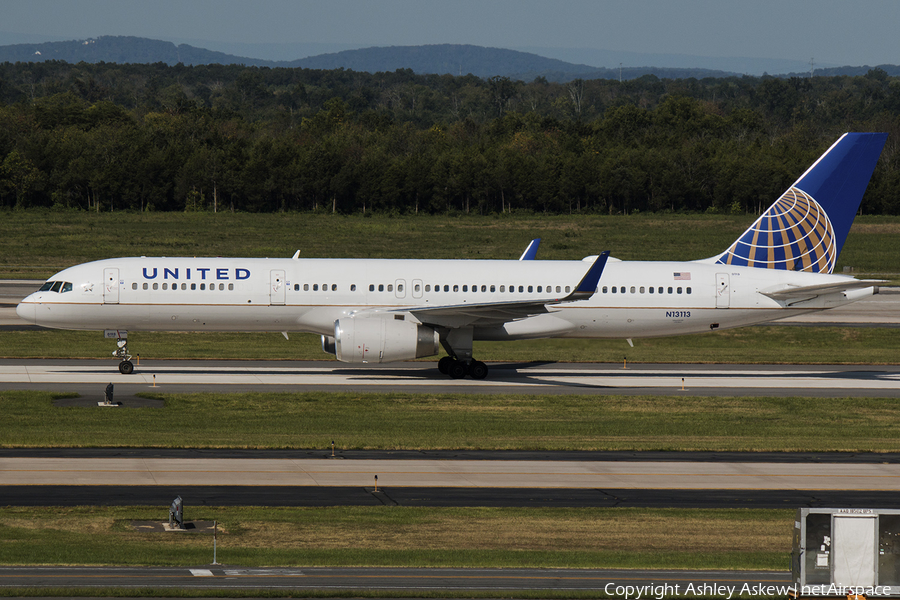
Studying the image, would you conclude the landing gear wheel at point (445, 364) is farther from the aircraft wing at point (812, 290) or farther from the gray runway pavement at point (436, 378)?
the aircraft wing at point (812, 290)

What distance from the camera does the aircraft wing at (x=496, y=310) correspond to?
1475 inches

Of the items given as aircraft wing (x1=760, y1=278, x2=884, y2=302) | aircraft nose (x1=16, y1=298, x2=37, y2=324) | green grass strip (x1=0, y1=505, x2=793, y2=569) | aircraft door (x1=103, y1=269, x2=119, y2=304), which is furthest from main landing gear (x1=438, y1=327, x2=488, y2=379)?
green grass strip (x1=0, y1=505, x2=793, y2=569)

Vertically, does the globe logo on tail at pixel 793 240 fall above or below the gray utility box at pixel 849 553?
above

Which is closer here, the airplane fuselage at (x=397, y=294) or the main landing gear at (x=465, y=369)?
the airplane fuselage at (x=397, y=294)

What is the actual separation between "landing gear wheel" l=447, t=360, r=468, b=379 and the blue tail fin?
12.7m

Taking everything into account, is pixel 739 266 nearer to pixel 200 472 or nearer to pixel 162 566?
pixel 200 472

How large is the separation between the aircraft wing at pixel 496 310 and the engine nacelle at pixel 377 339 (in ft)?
3.42

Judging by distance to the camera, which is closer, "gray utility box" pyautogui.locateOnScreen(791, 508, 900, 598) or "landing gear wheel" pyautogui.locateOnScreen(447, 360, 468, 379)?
"gray utility box" pyautogui.locateOnScreen(791, 508, 900, 598)

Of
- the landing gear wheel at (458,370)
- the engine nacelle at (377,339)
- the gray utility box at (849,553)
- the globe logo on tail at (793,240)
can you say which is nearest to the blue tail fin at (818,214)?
the globe logo on tail at (793,240)

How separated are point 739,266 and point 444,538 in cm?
2677

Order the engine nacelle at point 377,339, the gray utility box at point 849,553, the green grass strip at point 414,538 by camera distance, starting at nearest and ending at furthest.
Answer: the gray utility box at point 849,553, the green grass strip at point 414,538, the engine nacelle at point 377,339

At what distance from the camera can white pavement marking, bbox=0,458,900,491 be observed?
25.2 metres

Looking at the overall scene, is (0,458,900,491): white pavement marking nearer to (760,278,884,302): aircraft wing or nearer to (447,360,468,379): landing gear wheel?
(760,278,884,302): aircraft wing

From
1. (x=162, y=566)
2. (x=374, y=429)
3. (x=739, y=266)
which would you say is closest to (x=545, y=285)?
(x=739, y=266)
